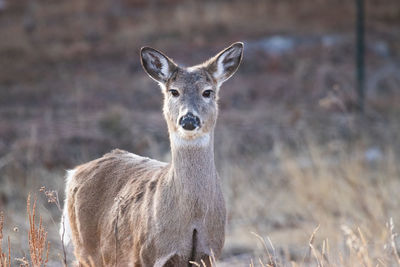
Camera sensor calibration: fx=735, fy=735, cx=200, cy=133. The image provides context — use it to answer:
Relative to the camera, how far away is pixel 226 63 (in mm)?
6320

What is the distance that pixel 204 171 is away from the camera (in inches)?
223

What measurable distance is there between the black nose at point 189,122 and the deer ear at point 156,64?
755 millimetres

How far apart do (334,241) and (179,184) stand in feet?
14.6

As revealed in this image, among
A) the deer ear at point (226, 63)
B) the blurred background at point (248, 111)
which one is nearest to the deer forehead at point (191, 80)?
the deer ear at point (226, 63)

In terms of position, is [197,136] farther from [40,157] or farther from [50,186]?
[40,157]

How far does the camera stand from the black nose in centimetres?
549

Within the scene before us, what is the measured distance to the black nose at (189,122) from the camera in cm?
549

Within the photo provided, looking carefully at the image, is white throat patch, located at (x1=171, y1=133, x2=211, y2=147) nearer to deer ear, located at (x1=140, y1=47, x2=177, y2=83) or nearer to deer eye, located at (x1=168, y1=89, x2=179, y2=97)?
deer eye, located at (x1=168, y1=89, x2=179, y2=97)

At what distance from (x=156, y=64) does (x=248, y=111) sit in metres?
12.7

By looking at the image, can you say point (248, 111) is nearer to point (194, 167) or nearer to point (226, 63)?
point (226, 63)

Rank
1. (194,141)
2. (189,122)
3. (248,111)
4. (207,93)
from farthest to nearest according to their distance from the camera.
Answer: (248,111), (207,93), (194,141), (189,122)

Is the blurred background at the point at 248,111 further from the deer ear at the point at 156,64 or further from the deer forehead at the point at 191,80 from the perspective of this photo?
the deer ear at the point at 156,64

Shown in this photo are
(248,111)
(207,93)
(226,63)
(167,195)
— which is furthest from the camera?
(248,111)

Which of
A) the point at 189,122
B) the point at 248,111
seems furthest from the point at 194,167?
the point at 248,111
